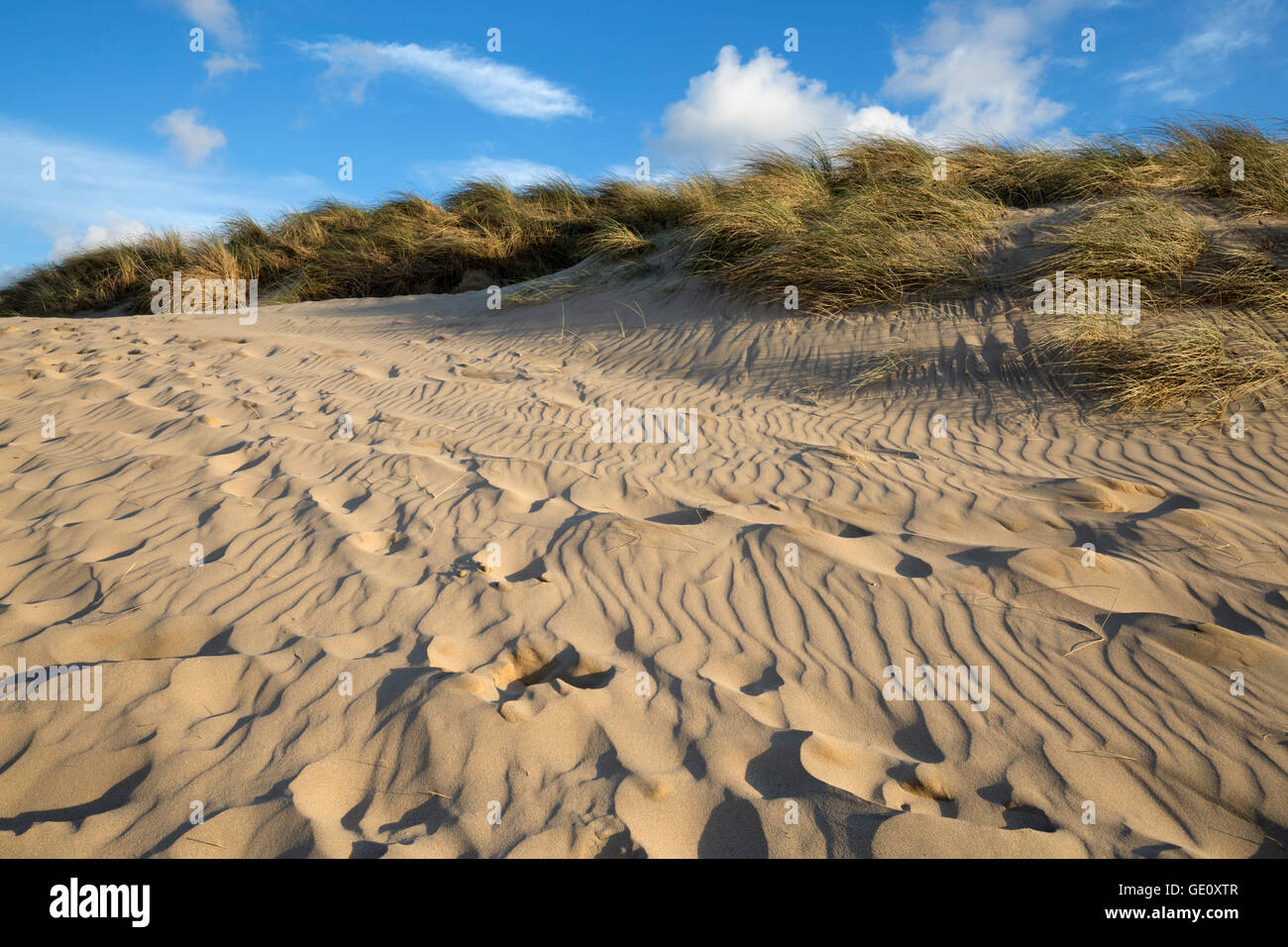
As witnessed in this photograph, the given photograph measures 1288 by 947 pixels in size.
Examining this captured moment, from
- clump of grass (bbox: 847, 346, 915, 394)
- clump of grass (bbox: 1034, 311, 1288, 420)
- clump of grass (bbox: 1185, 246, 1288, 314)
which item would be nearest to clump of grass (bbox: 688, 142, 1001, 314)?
clump of grass (bbox: 847, 346, 915, 394)

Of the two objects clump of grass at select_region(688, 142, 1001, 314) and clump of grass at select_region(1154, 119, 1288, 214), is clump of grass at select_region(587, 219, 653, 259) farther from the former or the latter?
clump of grass at select_region(1154, 119, 1288, 214)

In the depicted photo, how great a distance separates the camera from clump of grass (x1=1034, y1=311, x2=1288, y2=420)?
16.8 ft

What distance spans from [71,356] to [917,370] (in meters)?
8.76

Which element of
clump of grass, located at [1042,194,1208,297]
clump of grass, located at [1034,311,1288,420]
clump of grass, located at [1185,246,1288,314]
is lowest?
clump of grass, located at [1034,311,1288,420]

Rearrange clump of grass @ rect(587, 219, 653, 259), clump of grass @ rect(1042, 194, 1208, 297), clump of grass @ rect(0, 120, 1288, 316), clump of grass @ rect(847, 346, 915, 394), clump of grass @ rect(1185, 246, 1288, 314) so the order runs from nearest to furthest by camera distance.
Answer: clump of grass @ rect(1185, 246, 1288, 314), clump of grass @ rect(847, 346, 915, 394), clump of grass @ rect(1042, 194, 1208, 297), clump of grass @ rect(0, 120, 1288, 316), clump of grass @ rect(587, 219, 653, 259)

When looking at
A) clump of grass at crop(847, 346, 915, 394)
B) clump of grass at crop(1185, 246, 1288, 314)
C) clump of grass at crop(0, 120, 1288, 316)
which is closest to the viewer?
clump of grass at crop(1185, 246, 1288, 314)

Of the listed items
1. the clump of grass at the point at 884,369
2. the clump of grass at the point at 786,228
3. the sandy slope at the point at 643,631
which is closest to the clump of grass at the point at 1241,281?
the clump of grass at the point at 786,228

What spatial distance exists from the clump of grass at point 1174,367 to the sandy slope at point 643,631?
324 mm

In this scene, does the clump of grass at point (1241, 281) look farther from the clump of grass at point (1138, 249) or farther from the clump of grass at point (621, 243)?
the clump of grass at point (621, 243)

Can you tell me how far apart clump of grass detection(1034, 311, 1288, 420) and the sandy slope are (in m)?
0.32

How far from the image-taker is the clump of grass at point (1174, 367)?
513 centimetres

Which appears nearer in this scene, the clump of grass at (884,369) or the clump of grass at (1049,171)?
the clump of grass at (884,369)

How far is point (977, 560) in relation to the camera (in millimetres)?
3453
